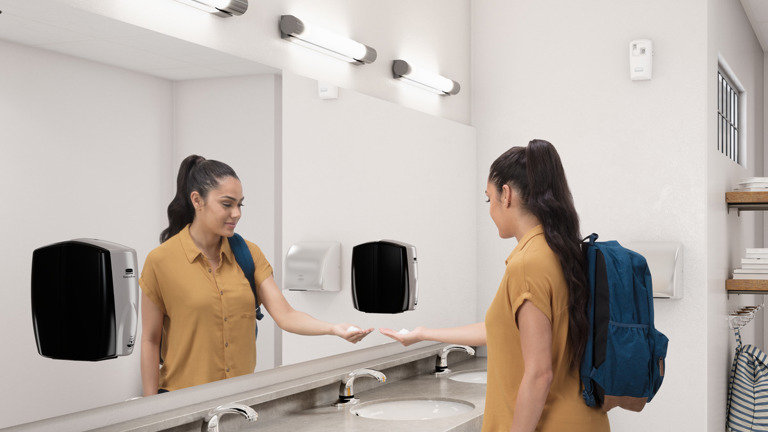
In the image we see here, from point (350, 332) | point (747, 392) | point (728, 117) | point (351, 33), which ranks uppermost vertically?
point (351, 33)

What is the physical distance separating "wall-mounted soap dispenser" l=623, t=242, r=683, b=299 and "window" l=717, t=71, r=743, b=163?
76 centimetres

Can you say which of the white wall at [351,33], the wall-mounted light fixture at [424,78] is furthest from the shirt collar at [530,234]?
the wall-mounted light fixture at [424,78]

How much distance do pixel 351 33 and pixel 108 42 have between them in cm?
122

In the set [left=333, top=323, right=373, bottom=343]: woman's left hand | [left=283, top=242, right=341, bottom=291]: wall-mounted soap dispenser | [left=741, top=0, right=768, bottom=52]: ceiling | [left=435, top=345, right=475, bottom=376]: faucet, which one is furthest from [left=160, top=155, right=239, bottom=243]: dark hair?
[left=741, top=0, right=768, bottom=52]: ceiling

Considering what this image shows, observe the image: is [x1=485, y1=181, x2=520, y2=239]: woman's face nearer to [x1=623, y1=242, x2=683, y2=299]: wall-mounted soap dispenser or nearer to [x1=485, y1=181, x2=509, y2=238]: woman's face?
[x1=485, y1=181, x2=509, y2=238]: woman's face

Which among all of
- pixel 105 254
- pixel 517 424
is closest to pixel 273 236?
pixel 105 254

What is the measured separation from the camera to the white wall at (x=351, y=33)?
82.4 inches

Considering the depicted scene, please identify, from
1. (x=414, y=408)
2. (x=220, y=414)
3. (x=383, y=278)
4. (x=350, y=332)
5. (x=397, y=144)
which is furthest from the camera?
(x=397, y=144)

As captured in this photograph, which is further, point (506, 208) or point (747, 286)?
point (747, 286)

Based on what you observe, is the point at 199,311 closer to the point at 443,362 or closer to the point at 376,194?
the point at 376,194

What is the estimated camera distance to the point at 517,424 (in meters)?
1.81

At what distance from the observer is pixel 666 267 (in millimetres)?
3279

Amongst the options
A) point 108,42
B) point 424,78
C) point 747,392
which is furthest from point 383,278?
point 747,392

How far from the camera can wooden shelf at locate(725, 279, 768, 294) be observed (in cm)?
366
